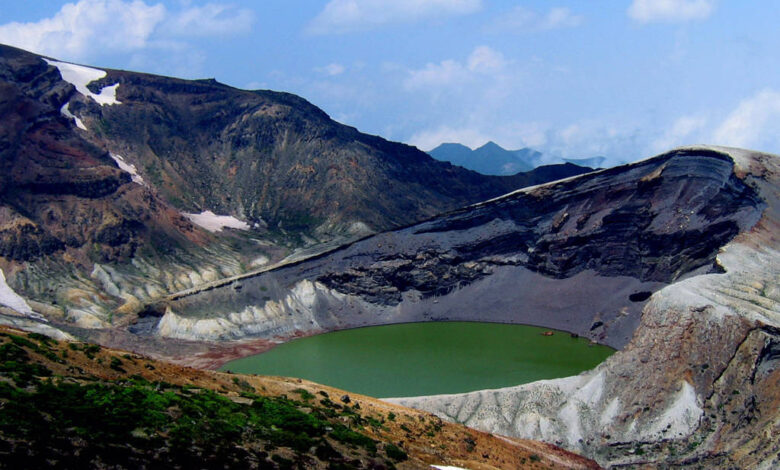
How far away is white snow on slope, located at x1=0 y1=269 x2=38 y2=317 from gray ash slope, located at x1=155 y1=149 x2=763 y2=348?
13.5 m

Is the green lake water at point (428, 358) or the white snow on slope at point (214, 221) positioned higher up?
the white snow on slope at point (214, 221)

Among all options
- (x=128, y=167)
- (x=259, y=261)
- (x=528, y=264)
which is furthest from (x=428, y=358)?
(x=128, y=167)

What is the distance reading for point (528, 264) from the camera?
80.3 meters

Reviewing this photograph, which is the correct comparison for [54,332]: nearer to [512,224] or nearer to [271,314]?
[271,314]

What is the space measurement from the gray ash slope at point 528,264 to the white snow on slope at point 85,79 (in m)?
60.4

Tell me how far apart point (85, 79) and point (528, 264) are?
3427 inches

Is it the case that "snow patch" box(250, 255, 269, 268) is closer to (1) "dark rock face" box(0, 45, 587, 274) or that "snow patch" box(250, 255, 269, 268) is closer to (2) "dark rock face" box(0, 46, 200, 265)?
(1) "dark rock face" box(0, 45, 587, 274)

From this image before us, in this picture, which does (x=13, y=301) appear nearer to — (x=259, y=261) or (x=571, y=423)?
(x=259, y=261)

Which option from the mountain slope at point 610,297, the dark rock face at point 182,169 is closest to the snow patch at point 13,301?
the dark rock face at point 182,169

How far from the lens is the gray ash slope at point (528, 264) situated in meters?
68.4

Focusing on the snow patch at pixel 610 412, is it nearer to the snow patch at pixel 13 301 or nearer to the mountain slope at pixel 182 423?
the mountain slope at pixel 182 423

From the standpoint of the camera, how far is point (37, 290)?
78.4 meters

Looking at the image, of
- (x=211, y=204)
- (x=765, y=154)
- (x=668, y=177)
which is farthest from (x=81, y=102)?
(x=765, y=154)

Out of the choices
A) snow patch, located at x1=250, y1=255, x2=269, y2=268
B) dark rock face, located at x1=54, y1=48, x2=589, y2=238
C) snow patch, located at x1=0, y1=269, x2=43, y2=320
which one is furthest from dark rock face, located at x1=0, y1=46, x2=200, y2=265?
dark rock face, located at x1=54, y1=48, x2=589, y2=238
